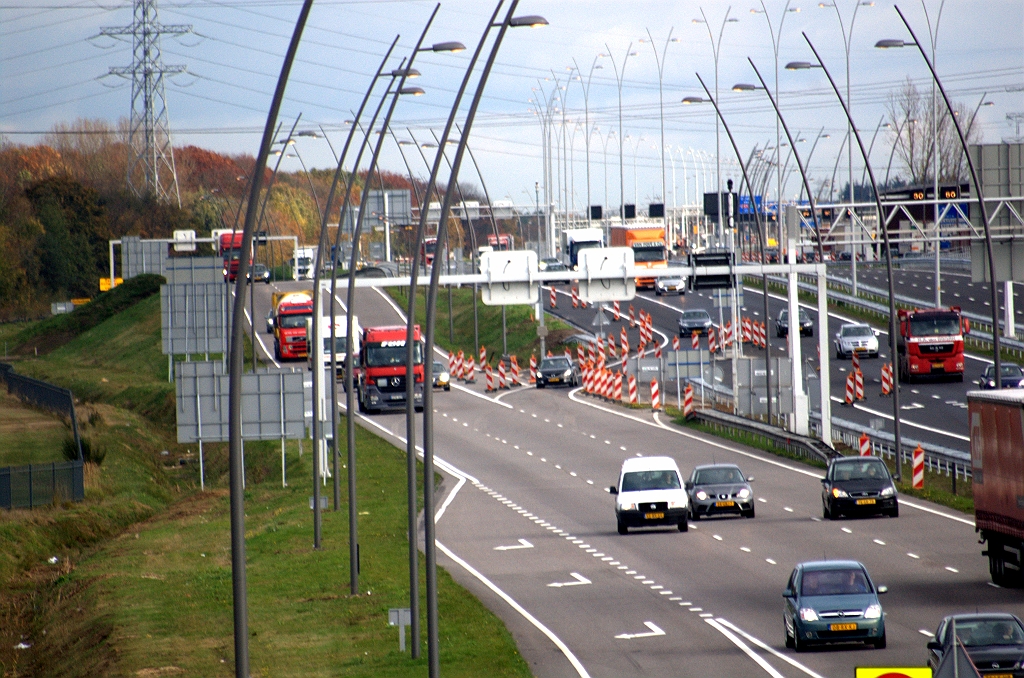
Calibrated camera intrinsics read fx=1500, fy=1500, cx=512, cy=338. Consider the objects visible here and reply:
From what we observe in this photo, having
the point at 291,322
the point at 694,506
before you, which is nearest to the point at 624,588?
the point at 694,506

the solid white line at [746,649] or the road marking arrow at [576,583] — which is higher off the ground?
the solid white line at [746,649]

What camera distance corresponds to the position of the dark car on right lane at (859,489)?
3328cm

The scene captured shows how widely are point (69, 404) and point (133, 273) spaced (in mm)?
54056

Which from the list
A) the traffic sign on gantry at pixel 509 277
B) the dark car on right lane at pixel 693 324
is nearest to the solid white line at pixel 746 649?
the traffic sign on gantry at pixel 509 277

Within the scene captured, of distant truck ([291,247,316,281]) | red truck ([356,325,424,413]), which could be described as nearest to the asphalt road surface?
red truck ([356,325,424,413])

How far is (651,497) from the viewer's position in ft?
109

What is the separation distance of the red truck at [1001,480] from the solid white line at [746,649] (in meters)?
5.04

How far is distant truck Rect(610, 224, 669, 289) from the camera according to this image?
8925cm

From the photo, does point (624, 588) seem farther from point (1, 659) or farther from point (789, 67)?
point (789, 67)

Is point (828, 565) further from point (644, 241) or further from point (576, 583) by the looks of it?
point (644, 241)

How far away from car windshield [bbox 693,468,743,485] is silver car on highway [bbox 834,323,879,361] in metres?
34.5

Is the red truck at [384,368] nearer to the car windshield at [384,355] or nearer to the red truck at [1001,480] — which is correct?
the car windshield at [384,355]

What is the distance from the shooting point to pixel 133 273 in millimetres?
107812

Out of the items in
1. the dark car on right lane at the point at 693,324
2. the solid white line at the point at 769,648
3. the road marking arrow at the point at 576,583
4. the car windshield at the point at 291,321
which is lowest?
the road marking arrow at the point at 576,583
